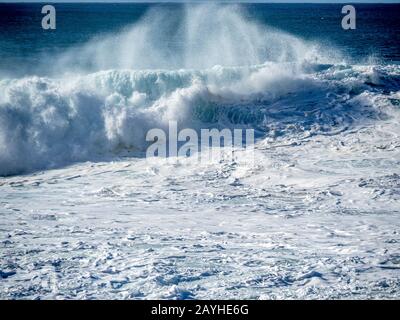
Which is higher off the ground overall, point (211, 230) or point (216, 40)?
point (216, 40)

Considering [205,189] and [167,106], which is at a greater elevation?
[167,106]

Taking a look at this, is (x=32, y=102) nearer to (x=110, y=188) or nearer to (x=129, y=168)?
(x=129, y=168)

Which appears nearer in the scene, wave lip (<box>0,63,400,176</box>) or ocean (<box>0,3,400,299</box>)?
ocean (<box>0,3,400,299</box>)

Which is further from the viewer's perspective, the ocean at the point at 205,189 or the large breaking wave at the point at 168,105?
the large breaking wave at the point at 168,105

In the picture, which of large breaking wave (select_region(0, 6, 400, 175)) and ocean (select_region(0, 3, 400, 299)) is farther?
large breaking wave (select_region(0, 6, 400, 175))

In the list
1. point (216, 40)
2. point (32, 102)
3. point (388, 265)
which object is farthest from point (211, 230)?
point (216, 40)

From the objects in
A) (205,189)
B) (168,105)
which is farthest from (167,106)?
(205,189)

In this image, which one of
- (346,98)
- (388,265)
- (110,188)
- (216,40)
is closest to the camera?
(388,265)

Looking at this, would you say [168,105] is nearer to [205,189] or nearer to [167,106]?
[167,106]
